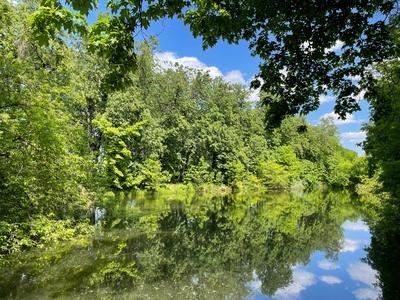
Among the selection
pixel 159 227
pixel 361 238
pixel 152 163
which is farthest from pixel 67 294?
pixel 152 163

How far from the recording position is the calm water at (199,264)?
10.8 meters

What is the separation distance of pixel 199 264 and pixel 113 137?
14211mm

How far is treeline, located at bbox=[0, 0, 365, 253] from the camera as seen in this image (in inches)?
445

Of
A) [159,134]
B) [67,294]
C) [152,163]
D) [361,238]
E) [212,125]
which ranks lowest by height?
[67,294]

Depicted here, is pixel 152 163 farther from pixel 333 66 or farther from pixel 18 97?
pixel 333 66

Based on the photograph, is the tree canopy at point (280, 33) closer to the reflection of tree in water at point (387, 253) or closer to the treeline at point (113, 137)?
the treeline at point (113, 137)

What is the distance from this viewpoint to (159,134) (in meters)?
42.7

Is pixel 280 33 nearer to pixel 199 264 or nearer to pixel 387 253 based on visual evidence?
pixel 199 264

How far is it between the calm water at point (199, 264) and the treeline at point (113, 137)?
1.36 m

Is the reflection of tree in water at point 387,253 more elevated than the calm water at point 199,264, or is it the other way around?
the reflection of tree in water at point 387,253

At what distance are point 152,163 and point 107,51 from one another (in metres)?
36.5

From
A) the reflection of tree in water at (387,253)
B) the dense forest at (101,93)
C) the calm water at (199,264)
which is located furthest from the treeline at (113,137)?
the reflection of tree in water at (387,253)

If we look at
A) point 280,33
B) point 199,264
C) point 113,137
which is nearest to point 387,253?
point 199,264

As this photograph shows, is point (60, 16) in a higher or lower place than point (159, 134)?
lower
